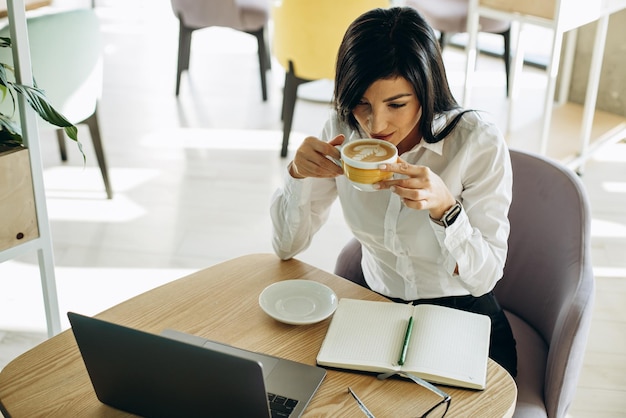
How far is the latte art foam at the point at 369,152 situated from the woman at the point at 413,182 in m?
0.04

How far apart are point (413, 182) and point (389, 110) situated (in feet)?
0.69

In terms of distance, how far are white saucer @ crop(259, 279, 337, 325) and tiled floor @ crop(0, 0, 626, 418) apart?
1.13 metres

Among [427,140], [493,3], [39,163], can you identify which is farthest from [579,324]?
[493,3]

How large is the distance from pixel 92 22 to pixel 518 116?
233 cm

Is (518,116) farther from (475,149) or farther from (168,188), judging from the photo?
(475,149)

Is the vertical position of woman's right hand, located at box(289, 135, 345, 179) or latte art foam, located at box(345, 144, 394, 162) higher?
latte art foam, located at box(345, 144, 394, 162)

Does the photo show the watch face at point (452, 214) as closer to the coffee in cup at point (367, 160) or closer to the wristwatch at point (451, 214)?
the wristwatch at point (451, 214)

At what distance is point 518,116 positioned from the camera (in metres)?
4.26

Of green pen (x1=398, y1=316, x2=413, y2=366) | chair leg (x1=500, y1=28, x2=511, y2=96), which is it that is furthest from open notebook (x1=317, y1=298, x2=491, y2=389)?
chair leg (x1=500, y1=28, x2=511, y2=96)

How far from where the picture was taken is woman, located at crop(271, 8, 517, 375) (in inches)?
59.4

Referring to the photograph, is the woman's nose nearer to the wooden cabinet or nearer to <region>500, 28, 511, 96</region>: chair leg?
the wooden cabinet

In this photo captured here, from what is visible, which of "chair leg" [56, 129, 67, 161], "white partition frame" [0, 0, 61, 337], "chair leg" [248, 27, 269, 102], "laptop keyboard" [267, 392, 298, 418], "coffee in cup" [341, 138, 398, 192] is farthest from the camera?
"chair leg" [248, 27, 269, 102]

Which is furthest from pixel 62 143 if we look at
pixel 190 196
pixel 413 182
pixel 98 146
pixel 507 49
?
pixel 413 182

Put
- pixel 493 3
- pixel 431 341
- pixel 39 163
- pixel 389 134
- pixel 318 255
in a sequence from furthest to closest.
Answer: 1. pixel 493 3
2. pixel 318 255
3. pixel 39 163
4. pixel 389 134
5. pixel 431 341
